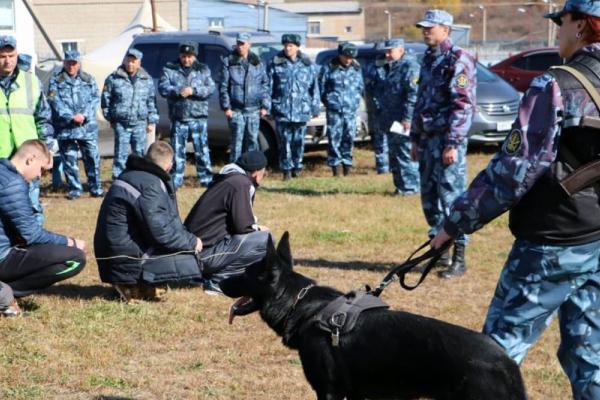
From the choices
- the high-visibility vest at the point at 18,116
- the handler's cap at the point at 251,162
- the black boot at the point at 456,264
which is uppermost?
the high-visibility vest at the point at 18,116

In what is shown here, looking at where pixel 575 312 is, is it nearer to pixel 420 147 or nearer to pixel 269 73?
pixel 420 147

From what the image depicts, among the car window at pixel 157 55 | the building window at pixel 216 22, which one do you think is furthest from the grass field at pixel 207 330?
the building window at pixel 216 22

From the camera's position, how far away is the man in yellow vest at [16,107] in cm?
842

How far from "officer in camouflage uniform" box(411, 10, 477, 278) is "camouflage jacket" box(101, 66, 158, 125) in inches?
216

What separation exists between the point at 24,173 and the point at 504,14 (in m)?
54.0

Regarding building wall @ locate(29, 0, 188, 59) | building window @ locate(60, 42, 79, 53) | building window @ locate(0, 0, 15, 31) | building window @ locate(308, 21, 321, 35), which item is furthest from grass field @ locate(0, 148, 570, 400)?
building window @ locate(308, 21, 321, 35)

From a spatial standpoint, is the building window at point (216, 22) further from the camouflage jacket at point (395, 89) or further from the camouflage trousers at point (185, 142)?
the camouflage trousers at point (185, 142)

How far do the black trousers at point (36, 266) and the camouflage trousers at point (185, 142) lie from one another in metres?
5.86

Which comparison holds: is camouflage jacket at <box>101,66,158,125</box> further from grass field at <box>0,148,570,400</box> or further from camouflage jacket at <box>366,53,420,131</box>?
camouflage jacket at <box>366,53,420,131</box>

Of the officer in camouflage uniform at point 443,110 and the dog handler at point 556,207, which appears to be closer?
the dog handler at point 556,207

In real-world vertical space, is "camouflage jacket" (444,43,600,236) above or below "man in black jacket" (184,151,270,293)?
above

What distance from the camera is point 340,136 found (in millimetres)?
13531

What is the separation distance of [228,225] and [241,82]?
5901 millimetres

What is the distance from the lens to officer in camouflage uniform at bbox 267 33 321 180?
13070mm
